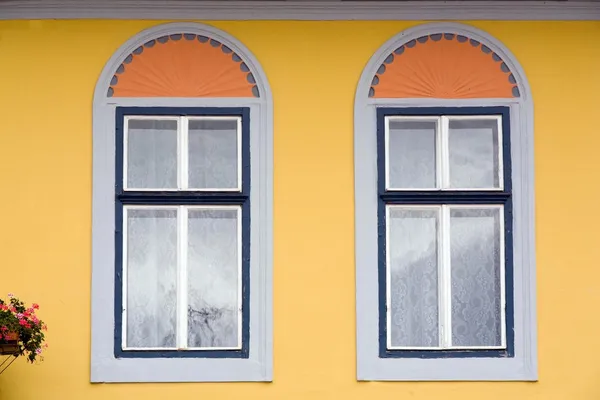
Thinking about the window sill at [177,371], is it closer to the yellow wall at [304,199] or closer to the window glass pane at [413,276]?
the yellow wall at [304,199]

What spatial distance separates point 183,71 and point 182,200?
892 millimetres

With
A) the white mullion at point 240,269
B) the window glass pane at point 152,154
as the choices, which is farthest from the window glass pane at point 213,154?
the white mullion at point 240,269

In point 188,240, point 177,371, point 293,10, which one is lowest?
point 177,371

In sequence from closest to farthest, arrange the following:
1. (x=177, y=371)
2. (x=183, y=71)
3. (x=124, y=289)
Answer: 1. (x=177, y=371)
2. (x=124, y=289)
3. (x=183, y=71)

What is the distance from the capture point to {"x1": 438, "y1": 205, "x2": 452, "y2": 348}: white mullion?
913 centimetres

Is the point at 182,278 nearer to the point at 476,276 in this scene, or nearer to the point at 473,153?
the point at 476,276

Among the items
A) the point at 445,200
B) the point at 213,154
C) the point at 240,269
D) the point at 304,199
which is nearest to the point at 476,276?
the point at 445,200

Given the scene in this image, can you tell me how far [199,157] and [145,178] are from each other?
1.31 ft

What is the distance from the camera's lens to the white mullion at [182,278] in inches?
358

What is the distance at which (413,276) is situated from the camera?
9203 mm

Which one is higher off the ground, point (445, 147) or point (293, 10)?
point (293, 10)

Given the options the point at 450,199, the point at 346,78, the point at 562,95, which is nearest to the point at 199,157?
the point at 346,78

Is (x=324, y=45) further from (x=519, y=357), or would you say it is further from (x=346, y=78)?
(x=519, y=357)

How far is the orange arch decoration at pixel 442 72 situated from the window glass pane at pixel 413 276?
83 cm
